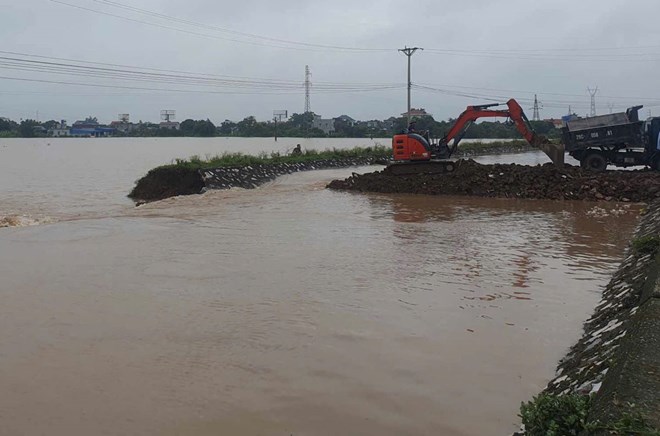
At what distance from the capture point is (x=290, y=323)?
679 cm

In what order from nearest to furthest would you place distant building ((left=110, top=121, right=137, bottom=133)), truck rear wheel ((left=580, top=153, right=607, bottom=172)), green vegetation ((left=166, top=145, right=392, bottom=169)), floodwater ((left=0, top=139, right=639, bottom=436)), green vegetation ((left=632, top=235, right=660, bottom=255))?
floodwater ((left=0, top=139, right=639, bottom=436)) → green vegetation ((left=632, top=235, right=660, bottom=255)) → truck rear wheel ((left=580, top=153, right=607, bottom=172)) → green vegetation ((left=166, top=145, right=392, bottom=169)) → distant building ((left=110, top=121, right=137, bottom=133))

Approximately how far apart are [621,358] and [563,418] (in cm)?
81

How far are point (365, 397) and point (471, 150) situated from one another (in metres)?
55.8

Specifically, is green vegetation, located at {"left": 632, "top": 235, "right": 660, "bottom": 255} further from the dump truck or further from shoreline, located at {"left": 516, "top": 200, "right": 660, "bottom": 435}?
the dump truck

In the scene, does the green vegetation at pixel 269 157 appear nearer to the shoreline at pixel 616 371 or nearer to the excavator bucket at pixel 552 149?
the excavator bucket at pixel 552 149

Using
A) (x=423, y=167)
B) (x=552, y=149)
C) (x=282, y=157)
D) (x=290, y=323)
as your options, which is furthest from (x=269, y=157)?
(x=290, y=323)

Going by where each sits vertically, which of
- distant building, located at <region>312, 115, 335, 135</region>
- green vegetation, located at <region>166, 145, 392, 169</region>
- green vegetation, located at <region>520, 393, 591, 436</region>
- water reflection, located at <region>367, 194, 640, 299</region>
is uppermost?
distant building, located at <region>312, 115, 335, 135</region>

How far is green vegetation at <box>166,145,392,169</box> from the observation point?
26.5m

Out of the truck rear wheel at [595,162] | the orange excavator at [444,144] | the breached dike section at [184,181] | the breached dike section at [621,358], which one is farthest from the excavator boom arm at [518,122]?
the breached dike section at [621,358]

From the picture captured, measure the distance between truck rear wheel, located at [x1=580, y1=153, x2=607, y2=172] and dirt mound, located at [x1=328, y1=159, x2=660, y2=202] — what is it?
2.91ft

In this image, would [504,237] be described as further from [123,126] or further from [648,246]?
[123,126]

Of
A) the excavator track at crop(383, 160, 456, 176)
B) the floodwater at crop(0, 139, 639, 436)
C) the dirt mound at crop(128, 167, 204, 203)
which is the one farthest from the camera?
the dirt mound at crop(128, 167, 204, 203)

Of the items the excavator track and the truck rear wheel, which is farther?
the excavator track

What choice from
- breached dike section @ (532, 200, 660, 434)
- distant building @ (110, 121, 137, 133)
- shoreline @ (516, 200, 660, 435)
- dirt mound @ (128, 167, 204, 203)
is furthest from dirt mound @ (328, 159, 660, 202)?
distant building @ (110, 121, 137, 133)
